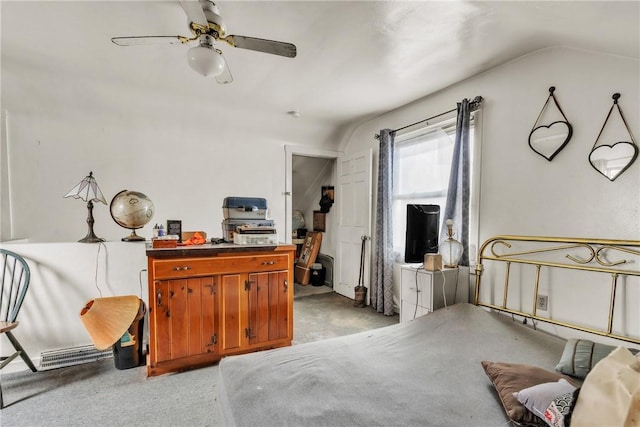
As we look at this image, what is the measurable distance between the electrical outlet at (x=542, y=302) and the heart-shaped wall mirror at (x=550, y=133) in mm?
1020

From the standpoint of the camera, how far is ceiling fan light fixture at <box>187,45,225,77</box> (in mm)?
1521

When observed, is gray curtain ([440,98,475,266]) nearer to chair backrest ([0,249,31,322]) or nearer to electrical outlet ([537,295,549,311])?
electrical outlet ([537,295,549,311])

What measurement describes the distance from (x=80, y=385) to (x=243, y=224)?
1.59 meters

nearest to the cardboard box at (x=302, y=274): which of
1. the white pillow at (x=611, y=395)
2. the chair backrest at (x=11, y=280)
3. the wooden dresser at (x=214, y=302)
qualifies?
the wooden dresser at (x=214, y=302)

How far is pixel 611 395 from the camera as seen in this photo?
84cm

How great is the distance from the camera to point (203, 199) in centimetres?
366

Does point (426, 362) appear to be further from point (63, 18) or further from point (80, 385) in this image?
point (63, 18)

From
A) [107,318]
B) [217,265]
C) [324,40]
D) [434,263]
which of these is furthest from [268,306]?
[324,40]

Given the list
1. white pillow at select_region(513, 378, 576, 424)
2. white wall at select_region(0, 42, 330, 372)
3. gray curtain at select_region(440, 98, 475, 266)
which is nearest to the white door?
white wall at select_region(0, 42, 330, 372)

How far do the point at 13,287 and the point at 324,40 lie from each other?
2926mm

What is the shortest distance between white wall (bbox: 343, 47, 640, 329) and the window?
28cm

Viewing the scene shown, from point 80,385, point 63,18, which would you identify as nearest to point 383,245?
point 80,385

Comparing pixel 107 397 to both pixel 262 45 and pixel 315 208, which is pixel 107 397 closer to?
pixel 262 45

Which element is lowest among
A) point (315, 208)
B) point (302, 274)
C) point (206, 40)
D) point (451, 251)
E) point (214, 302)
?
point (302, 274)
